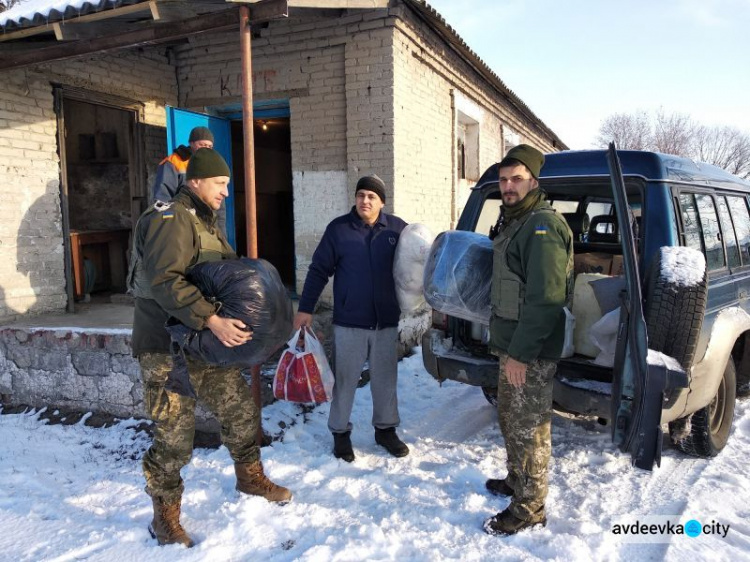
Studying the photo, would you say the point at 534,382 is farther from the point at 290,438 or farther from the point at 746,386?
the point at 746,386

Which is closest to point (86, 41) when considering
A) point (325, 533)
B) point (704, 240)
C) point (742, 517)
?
point (325, 533)

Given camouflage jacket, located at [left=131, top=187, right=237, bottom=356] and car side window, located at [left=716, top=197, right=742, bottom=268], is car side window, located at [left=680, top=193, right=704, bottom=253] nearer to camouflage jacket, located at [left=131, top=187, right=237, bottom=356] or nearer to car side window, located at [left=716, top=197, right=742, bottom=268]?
car side window, located at [left=716, top=197, right=742, bottom=268]

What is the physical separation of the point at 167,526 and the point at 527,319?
6.29 feet

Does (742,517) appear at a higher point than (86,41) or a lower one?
lower

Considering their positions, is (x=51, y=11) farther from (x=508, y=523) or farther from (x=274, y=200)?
(x=274, y=200)

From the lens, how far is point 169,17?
399 centimetres

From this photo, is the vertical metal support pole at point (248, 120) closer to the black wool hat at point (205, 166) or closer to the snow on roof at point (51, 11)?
the black wool hat at point (205, 166)

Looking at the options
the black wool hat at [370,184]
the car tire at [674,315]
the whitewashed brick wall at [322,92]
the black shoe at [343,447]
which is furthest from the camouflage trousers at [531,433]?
the whitewashed brick wall at [322,92]

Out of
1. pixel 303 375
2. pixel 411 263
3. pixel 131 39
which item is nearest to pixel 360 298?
pixel 411 263

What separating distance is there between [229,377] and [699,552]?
7.60 ft

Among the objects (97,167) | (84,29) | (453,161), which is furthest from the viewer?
(97,167)

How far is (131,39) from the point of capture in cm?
384

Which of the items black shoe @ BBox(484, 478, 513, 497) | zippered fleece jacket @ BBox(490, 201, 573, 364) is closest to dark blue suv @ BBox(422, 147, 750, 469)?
zippered fleece jacket @ BBox(490, 201, 573, 364)

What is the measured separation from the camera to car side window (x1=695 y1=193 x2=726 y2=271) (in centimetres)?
317
